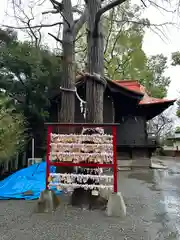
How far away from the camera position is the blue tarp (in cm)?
440

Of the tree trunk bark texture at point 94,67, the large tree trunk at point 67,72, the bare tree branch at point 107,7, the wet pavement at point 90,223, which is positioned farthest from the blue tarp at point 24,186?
the bare tree branch at point 107,7

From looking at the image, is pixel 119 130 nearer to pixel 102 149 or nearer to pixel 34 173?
pixel 34 173

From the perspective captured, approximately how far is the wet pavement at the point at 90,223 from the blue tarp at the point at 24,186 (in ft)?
0.82

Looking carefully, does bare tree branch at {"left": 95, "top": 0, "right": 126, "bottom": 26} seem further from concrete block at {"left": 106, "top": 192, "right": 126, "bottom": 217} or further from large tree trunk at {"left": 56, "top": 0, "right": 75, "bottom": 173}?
concrete block at {"left": 106, "top": 192, "right": 126, "bottom": 217}

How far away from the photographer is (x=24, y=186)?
15.5 ft

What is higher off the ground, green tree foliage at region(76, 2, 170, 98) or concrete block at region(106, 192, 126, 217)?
green tree foliage at region(76, 2, 170, 98)

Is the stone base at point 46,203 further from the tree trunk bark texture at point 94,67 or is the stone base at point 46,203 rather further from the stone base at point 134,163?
the stone base at point 134,163

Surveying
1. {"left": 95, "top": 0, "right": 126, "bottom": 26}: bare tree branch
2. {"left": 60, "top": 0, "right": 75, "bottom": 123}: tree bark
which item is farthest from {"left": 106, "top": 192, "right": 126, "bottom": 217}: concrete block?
{"left": 95, "top": 0, "right": 126, "bottom": 26}: bare tree branch

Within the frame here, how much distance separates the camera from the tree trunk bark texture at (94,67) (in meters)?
4.29

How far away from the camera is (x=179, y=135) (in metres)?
22.0

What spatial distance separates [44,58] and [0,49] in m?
1.80

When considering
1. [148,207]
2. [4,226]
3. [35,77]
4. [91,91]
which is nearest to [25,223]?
[4,226]

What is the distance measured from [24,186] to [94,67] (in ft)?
10.3

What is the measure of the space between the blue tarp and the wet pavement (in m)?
0.25
